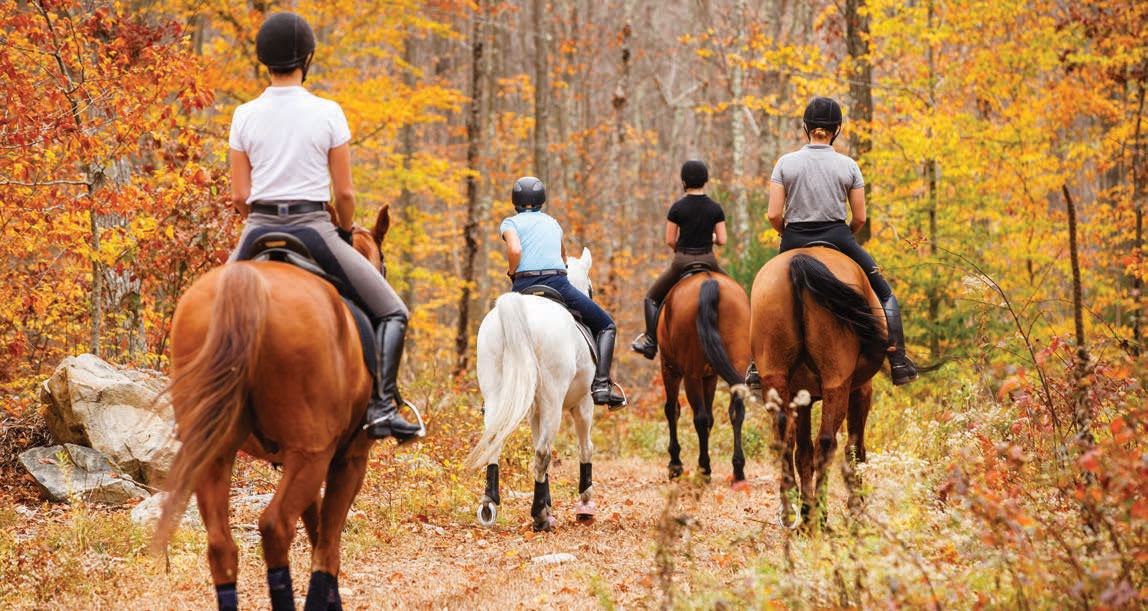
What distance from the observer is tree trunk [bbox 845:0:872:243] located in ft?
50.3

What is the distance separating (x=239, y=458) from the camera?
389 inches

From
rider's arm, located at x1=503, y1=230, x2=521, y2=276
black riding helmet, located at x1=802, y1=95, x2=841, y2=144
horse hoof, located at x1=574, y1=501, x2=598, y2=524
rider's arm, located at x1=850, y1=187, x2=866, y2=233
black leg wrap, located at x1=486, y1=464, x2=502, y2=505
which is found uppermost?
black riding helmet, located at x1=802, y1=95, x2=841, y2=144

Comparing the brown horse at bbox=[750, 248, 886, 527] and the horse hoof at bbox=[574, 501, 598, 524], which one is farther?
the horse hoof at bbox=[574, 501, 598, 524]

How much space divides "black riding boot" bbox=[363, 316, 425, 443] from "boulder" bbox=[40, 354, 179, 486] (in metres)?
4.82

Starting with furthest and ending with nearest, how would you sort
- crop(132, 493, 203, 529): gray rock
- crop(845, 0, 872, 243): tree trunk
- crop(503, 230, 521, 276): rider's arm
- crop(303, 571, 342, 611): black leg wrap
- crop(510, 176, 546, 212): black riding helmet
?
crop(845, 0, 872, 243): tree trunk, crop(510, 176, 546, 212): black riding helmet, crop(503, 230, 521, 276): rider's arm, crop(132, 493, 203, 529): gray rock, crop(303, 571, 342, 611): black leg wrap

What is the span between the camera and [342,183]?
5.17 m

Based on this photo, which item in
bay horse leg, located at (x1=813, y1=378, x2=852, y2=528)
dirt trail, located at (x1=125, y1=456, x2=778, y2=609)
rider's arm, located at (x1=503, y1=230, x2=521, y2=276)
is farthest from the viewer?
rider's arm, located at (x1=503, y1=230, x2=521, y2=276)

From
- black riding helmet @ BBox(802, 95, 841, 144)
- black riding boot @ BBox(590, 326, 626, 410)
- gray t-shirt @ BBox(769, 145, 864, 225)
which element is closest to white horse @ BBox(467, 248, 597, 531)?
black riding boot @ BBox(590, 326, 626, 410)

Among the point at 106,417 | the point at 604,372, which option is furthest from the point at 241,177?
the point at 106,417

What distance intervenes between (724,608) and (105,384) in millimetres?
7433

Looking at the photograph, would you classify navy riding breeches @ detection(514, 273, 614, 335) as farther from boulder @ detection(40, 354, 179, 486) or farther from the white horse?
boulder @ detection(40, 354, 179, 486)

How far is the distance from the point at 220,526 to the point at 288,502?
1.00ft

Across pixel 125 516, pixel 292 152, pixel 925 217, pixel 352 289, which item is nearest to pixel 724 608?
pixel 352 289

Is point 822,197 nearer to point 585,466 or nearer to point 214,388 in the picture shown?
point 585,466
